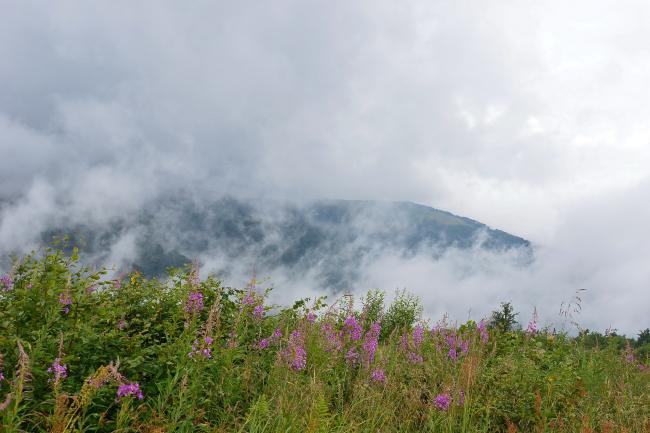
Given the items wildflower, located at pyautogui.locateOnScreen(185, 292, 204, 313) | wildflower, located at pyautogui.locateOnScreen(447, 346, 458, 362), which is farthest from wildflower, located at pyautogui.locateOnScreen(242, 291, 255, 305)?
wildflower, located at pyautogui.locateOnScreen(447, 346, 458, 362)

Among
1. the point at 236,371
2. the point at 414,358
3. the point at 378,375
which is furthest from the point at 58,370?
the point at 414,358

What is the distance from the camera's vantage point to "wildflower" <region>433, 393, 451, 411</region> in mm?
5340

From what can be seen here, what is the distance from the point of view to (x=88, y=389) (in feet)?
10.8

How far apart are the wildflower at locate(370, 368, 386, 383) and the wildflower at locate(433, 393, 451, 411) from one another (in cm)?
66

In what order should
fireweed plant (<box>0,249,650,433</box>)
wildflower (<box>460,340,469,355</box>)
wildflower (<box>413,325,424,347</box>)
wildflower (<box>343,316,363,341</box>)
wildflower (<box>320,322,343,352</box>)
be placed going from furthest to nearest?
1. wildflower (<box>413,325,424,347</box>)
2. wildflower (<box>343,316,363,341</box>)
3. wildflower (<box>460,340,469,355</box>)
4. wildflower (<box>320,322,343,352</box>)
5. fireweed plant (<box>0,249,650,433</box>)

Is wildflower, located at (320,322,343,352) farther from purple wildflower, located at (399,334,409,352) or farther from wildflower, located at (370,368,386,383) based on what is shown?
purple wildflower, located at (399,334,409,352)

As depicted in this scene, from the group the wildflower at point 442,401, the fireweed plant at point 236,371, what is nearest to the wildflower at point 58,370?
the fireweed plant at point 236,371

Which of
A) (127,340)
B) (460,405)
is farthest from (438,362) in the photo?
(127,340)

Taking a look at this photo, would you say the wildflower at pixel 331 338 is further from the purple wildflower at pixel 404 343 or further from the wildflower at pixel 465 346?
the wildflower at pixel 465 346

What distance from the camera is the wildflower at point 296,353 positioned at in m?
5.27

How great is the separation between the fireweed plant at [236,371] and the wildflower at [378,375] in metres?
0.06

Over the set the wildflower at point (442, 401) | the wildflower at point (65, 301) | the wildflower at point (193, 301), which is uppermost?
the wildflower at point (193, 301)

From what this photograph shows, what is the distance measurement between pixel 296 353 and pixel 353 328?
6.77 feet

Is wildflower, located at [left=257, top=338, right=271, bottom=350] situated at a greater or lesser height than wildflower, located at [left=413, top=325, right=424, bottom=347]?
lesser
